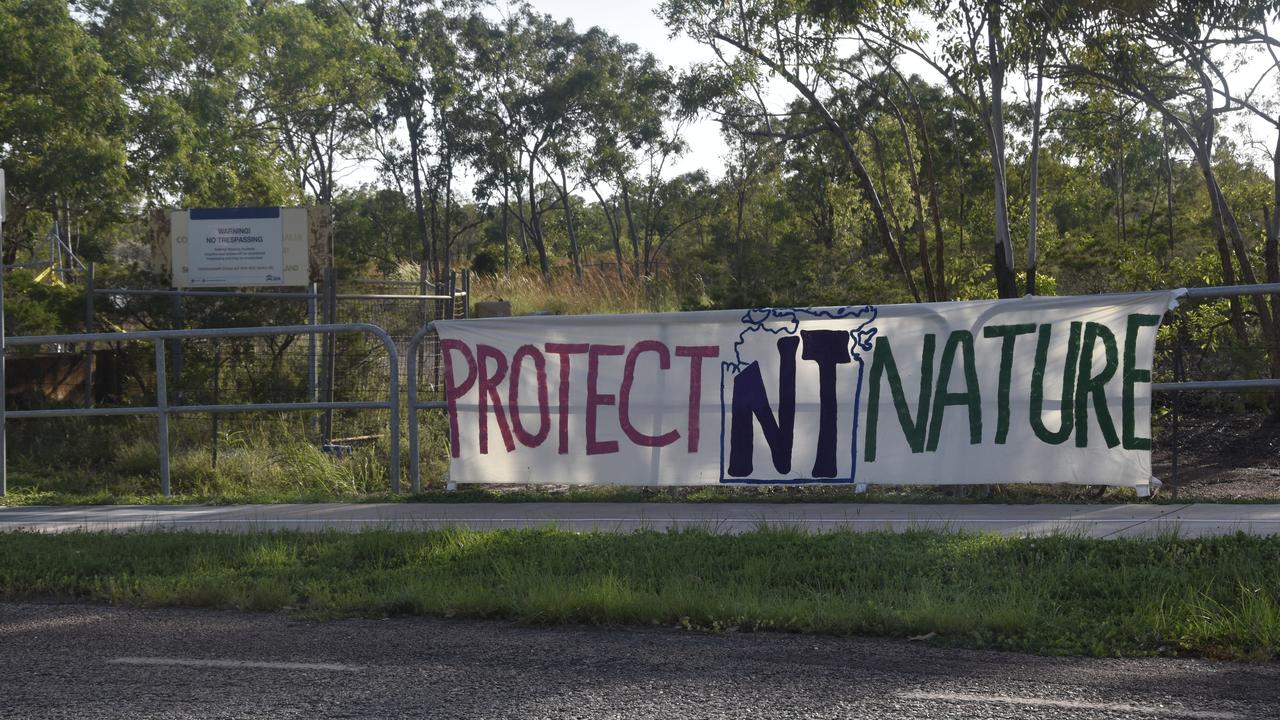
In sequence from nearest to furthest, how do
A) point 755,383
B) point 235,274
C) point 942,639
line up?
1. point 942,639
2. point 755,383
3. point 235,274

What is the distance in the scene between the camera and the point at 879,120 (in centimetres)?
2780

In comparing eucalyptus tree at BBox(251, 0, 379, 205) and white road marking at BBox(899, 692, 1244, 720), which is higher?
eucalyptus tree at BBox(251, 0, 379, 205)

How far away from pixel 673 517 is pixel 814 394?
1506 mm

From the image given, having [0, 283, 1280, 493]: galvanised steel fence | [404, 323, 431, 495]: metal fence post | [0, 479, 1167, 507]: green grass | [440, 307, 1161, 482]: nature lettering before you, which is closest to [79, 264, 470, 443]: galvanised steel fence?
[0, 479, 1167, 507]: green grass

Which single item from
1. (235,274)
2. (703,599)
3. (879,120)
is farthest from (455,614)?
(879,120)

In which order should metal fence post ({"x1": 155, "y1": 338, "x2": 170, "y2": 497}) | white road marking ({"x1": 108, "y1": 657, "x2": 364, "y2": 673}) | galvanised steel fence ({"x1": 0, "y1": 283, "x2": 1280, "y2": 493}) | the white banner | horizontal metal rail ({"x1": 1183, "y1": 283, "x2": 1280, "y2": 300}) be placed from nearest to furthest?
white road marking ({"x1": 108, "y1": 657, "x2": 364, "y2": 673}) → horizontal metal rail ({"x1": 1183, "y1": 283, "x2": 1280, "y2": 300}) → galvanised steel fence ({"x1": 0, "y1": 283, "x2": 1280, "y2": 493}) → the white banner → metal fence post ({"x1": 155, "y1": 338, "x2": 170, "y2": 497})

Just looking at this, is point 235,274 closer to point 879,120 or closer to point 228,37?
point 228,37

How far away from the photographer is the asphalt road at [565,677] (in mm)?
4676

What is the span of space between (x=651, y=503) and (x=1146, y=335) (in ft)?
13.1

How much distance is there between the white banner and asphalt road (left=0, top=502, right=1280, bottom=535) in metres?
0.35

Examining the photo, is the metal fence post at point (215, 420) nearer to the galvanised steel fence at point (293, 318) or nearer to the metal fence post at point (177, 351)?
the galvanised steel fence at point (293, 318)

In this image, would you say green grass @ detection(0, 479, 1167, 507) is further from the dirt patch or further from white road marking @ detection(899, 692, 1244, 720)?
A: white road marking @ detection(899, 692, 1244, 720)

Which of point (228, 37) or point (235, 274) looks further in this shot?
point (228, 37)

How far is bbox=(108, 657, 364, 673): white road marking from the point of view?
17.7 ft
